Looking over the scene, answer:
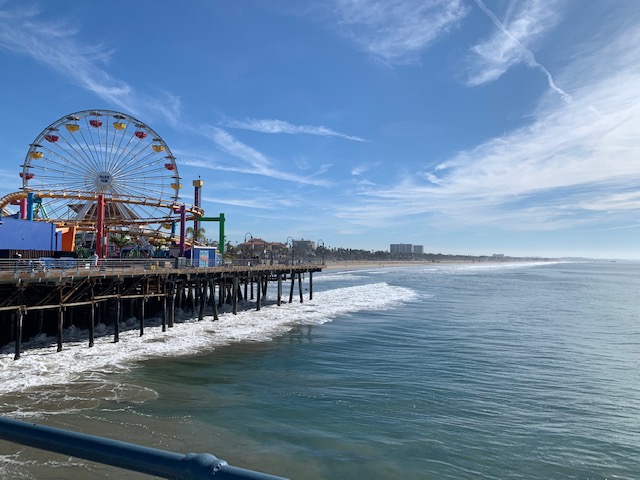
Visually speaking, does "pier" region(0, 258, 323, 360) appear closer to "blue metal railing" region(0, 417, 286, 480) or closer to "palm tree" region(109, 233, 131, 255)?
"palm tree" region(109, 233, 131, 255)

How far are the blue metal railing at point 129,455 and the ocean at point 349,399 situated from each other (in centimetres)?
992

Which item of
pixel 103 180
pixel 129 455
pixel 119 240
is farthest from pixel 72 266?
pixel 119 240

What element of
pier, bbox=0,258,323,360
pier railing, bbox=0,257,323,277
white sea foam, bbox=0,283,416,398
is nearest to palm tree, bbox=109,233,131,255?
pier, bbox=0,258,323,360

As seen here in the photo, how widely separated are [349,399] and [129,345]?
45.9 ft

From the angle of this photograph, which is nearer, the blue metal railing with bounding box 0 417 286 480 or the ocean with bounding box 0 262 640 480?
the blue metal railing with bounding box 0 417 286 480

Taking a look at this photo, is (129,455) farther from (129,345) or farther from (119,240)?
(119,240)

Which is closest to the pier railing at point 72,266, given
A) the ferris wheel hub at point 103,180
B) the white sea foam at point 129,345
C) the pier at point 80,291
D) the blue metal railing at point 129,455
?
the pier at point 80,291

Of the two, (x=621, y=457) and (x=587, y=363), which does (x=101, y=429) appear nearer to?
(x=621, y=457)

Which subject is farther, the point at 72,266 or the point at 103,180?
the point at 103,180

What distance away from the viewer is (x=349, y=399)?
16.3m

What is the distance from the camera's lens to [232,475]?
1.72 m

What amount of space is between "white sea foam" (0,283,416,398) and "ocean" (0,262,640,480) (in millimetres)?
140

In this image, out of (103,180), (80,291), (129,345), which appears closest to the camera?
(129,345)

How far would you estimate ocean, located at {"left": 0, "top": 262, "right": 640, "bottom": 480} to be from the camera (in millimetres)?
11680
